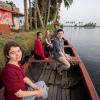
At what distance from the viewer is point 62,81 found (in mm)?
5957

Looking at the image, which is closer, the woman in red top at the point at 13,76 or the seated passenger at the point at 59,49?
the woman in red top at the point at 13,76

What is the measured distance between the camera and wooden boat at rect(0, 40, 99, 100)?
4645 millimetres

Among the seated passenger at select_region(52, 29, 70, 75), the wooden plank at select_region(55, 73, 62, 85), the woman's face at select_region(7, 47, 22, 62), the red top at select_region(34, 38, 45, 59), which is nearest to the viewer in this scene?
the woman's face at select_region(7, 47, 22, 62)

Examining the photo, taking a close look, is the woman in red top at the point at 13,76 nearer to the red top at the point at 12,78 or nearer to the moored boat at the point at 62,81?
the red top at the point at 12,78

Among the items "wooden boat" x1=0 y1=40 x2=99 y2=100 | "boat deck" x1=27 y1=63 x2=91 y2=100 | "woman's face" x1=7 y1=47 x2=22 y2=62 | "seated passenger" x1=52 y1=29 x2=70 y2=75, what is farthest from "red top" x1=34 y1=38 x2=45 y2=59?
"woman's face" x1=7 y1=47 x2=22 y2=62

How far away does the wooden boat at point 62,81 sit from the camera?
464cm

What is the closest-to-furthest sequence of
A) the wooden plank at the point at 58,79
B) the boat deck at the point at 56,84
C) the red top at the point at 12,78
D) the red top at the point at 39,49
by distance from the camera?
1. the red top at the point at 12,78
2. the boat deck at the point at 56,84
3. the wooden plank at the point at 58,79
4. the red top at the point at 39,49

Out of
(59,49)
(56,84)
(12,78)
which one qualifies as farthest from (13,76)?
(59,49)

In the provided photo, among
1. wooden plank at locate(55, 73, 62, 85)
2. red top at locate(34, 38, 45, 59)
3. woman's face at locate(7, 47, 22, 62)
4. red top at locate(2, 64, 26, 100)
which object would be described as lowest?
wooden plank at locate(55, 73, 62, 85)

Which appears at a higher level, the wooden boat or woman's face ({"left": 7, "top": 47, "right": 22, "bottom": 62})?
woman's face ({"left": 7, "top": 47, "right": 22, "bottom": 62})

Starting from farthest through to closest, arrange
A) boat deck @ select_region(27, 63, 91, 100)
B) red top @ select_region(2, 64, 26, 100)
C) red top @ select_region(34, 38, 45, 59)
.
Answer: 1. red top @ select_region(34, 38, 45, 59)
2. boat deck @ select_region(27, 63, 91, 100)
3. red top @ select_region(2, 64, 26, 100)

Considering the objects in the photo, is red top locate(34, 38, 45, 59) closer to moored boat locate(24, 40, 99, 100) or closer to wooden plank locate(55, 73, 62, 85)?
moored boat locate(24, 40, 99, 100)

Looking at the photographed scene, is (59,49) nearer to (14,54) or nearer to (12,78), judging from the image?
(14,54)

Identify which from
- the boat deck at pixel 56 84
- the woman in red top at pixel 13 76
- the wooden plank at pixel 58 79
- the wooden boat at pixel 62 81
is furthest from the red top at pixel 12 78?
the wooden plank at pixel 58 79
